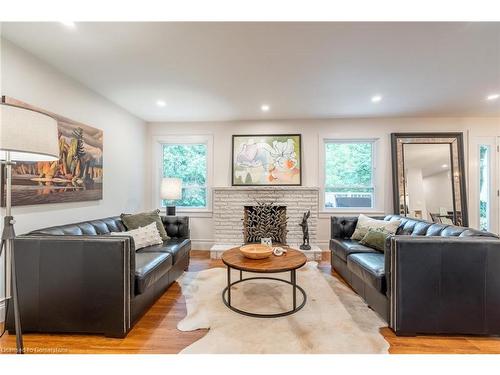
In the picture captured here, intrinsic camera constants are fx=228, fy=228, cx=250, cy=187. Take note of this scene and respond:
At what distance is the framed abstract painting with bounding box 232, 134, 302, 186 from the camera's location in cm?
428

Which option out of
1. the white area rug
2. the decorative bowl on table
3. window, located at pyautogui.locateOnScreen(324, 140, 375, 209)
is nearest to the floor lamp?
the white area rug

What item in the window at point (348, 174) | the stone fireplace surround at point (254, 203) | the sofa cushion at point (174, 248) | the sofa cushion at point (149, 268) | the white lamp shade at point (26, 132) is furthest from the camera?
the window at point (348, 174)

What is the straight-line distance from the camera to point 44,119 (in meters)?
1.34

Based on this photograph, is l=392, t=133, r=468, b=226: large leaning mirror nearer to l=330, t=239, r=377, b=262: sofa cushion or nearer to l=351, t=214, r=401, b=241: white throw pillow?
l=351, t=214, r=401, b=241: white throw pillow

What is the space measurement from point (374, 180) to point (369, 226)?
1576 millimetres

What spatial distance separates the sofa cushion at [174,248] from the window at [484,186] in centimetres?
512

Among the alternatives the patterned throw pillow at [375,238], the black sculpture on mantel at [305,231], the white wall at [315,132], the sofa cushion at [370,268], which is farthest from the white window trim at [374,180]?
the sofa cushion at [370,268]

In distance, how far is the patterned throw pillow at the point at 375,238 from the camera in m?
2.69

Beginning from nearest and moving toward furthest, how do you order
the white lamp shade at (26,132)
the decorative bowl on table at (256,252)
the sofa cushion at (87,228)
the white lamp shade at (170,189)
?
the white lamp shade at (26,132) → the sofa cushion at (87,228) → the decorative bowl on table at (256,252) → the white lamp shade at (170,189)

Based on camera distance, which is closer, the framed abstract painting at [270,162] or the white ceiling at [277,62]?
the white ceiling at [277,62]

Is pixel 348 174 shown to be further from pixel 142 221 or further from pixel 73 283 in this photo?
pixel 73 283

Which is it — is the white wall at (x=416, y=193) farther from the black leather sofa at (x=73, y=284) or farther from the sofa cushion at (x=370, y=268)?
the black leather sofa at (x=73, y=284)
